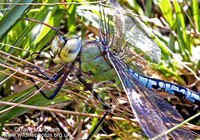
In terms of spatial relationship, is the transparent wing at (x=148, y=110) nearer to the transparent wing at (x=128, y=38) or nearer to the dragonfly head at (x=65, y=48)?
the transparent wing at (x=128, y=38)

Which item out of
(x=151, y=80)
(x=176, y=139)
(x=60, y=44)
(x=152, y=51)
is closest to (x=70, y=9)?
(x=60, y=44)

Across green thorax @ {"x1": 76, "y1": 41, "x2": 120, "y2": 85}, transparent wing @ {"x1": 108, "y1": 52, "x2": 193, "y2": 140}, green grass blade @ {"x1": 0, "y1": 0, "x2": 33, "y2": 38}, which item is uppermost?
green grass blade @ {"x1": 0, "y1": 0, "x2": 33, "y2": 38}

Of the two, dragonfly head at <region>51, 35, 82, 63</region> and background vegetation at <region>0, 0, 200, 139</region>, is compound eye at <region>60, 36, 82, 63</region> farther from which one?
background vegetation at <region>0, 0, 200, 139</region>

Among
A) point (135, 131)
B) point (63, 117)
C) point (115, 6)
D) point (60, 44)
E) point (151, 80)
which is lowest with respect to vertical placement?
point (135, 131)

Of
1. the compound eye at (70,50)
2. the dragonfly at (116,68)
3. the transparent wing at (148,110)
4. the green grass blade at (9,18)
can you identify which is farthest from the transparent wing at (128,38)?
the green grass blade at (9,18)

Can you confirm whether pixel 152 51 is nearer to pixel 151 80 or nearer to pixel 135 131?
pixel 151 80

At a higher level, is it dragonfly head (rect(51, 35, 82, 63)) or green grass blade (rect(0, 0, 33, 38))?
green grass blade (rect(0, 0, 33, 38))

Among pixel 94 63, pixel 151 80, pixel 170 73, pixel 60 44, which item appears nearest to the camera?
pixel 60 44

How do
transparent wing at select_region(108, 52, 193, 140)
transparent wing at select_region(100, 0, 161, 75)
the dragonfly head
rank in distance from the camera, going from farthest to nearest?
transparent wing at select_region(100, 0, 161, 75) → the dragonfly head → transparent wing at select_region(108, 52, 193, 140)

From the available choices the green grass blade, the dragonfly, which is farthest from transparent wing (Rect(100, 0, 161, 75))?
the green grass blade
